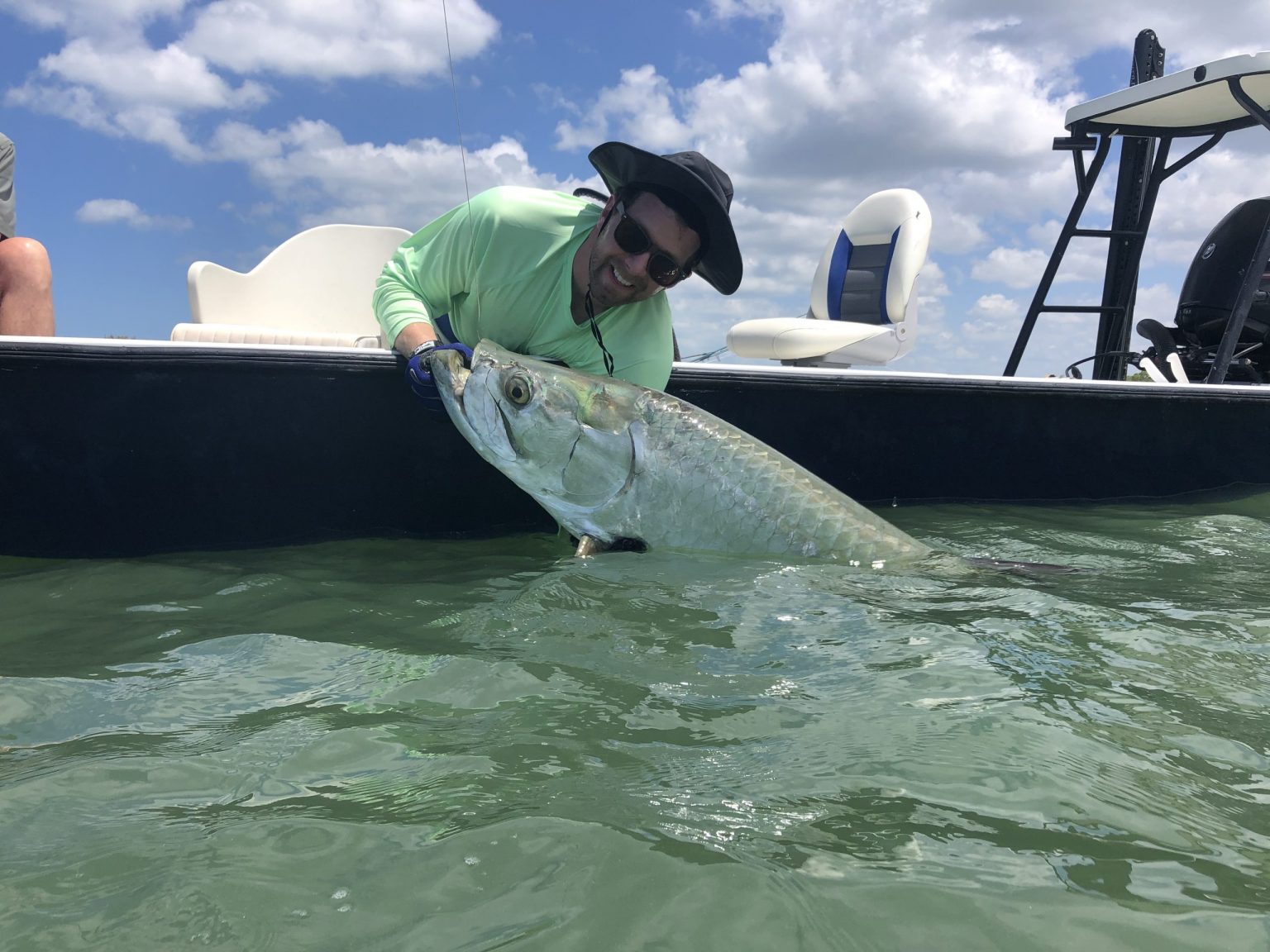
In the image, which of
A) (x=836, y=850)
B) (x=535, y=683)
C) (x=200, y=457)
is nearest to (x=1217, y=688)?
(x=836, y=850)

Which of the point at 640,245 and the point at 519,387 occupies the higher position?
the point at 640,245

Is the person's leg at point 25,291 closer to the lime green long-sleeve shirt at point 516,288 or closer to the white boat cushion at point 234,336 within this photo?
the white boat cushion at point 234,336

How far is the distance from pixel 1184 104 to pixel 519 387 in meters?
6.25

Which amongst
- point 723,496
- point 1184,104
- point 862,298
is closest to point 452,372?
point 723,496

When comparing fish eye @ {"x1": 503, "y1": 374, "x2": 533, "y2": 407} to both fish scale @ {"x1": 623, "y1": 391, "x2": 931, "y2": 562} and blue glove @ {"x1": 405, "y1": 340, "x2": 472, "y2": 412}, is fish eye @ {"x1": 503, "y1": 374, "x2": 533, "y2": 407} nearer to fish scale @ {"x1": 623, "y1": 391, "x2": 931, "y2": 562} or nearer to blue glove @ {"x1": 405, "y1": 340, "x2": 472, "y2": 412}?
blue glove @ {"x1": 405, "y1": 340, "x2": 472, "y2": 412}

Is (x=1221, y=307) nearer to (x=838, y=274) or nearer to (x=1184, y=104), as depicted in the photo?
(x=1184, y=104)

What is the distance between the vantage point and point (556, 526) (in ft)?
13.7

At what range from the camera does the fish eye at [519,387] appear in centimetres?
296

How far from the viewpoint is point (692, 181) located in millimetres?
3305

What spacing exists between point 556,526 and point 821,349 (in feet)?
11.6

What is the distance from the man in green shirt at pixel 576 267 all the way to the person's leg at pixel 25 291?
161 centimetres

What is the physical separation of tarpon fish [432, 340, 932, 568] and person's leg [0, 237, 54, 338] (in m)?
2.19

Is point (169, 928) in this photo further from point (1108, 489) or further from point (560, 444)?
point (1108, 489)

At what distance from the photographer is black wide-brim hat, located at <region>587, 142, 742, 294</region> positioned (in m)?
3.30
